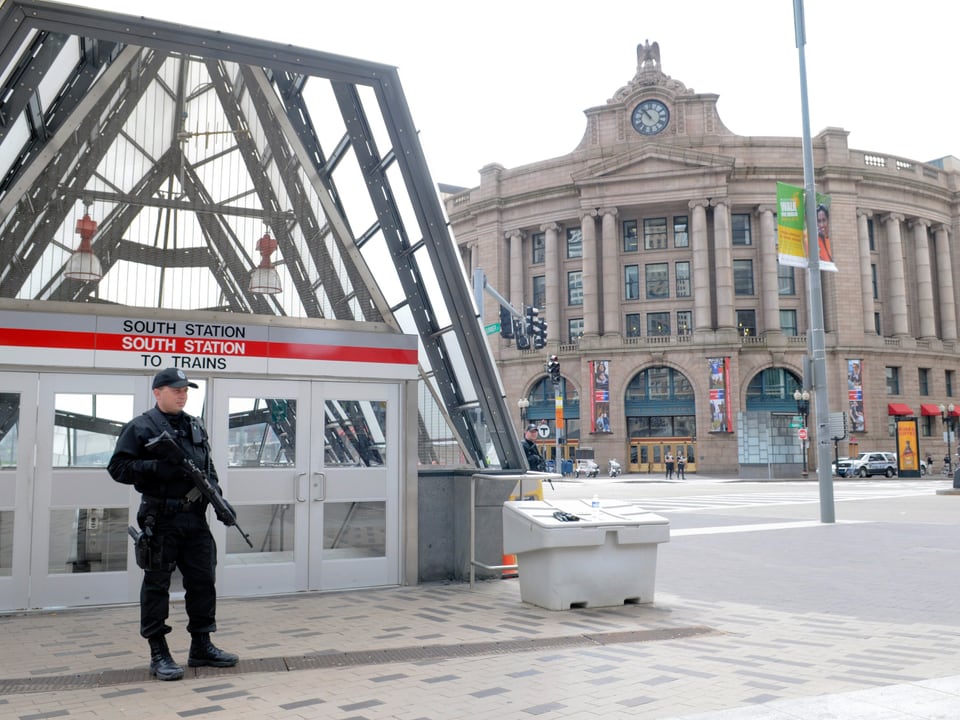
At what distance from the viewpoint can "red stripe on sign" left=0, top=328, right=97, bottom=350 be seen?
7172 millimetres

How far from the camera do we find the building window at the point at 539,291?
206 ft

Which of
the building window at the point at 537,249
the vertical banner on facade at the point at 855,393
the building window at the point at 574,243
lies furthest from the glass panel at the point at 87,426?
the building window at the point at 537,249

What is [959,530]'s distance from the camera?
14.9 m

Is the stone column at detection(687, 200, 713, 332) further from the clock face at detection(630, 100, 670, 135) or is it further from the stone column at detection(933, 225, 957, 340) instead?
the stone column at detection(933, 225, 957, 340)

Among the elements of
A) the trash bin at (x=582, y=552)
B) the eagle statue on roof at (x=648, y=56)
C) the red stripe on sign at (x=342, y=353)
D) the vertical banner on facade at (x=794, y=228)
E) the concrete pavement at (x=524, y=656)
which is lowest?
the concrete pavement at (x=524, y=656)

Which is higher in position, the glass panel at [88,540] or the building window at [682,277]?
the building window at [682,277]

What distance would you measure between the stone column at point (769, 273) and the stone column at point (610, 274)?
1011 centimetres

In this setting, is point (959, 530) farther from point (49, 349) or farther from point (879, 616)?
point (49, 349)

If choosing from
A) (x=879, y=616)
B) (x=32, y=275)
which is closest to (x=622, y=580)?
(x=879, y=616)

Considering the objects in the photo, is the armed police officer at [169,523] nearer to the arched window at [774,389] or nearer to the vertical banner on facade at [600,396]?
the vertical banner on facade at [600,396]

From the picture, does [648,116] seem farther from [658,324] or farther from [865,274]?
[865,274]

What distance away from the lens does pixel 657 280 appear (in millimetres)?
59469

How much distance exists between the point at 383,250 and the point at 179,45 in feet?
9.54

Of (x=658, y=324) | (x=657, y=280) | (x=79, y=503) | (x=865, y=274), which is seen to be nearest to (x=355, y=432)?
(x=79, y=503)
